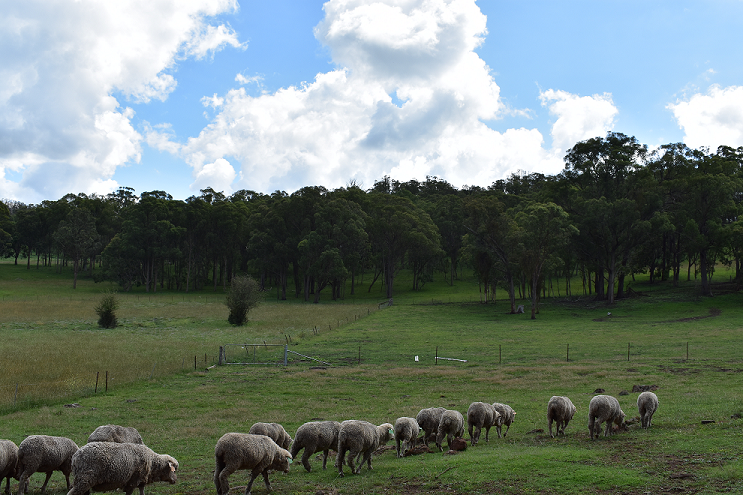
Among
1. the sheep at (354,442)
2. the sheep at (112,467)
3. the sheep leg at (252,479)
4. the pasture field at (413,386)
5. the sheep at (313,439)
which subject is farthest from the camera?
the sheep at (313,439)

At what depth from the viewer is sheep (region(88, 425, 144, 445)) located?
12617 millimetres

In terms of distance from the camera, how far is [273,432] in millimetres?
13719

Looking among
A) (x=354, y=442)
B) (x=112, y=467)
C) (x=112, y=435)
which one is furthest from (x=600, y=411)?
(x=112, y=435)

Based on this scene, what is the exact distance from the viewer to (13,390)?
2309 centimetres

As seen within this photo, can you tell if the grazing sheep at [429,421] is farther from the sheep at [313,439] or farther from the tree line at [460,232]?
the tree line at [460,232]

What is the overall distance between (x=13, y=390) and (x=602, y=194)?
7493 centimetres

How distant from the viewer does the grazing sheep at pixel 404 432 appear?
45.4 ft

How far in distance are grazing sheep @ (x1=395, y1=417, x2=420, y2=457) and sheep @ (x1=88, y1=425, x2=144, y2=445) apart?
6774 mm

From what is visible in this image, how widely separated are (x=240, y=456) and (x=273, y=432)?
10.4ft

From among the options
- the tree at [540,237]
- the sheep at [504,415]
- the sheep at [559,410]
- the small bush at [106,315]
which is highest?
the tree at [540,237]

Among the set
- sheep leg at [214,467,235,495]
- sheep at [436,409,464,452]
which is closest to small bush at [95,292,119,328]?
sheep at [436,409,464,452]

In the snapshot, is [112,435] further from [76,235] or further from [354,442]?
[76,235]

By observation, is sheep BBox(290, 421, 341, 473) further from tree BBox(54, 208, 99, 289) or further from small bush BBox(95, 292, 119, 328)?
tree BBox(54, 208, 99, 289)

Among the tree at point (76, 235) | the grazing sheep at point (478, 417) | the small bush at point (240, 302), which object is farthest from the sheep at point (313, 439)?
the tree at point (76, 235)
